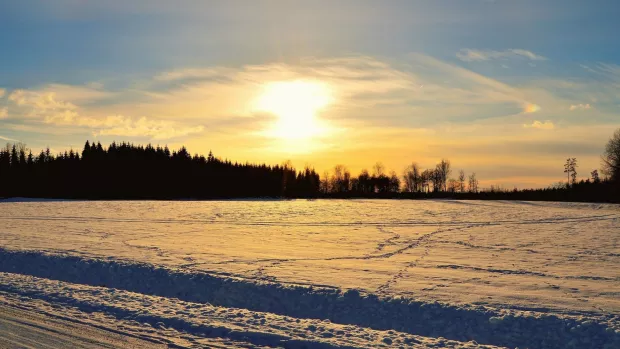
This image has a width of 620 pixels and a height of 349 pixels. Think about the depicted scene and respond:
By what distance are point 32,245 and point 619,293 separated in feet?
70.7

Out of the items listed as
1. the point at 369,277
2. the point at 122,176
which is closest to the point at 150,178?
the point at 122,176

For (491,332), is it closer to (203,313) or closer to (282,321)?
(282,321)

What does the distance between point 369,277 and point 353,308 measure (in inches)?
129

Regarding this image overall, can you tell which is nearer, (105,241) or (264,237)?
(105,241)

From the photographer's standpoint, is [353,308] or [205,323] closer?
[205,323]

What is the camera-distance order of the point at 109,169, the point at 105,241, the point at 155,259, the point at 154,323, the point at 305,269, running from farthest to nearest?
the point at 109,169, the point at 105,241, the point at 155,259, the point at 305,269, the point at 154,323

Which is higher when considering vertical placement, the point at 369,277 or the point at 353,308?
the point at 369,277

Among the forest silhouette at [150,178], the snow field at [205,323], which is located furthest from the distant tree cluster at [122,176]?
the snow field at [205,323]

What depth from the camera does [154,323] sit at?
9.66 meters

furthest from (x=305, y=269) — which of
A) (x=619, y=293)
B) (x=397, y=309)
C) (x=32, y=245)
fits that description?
(x=32, y=245)

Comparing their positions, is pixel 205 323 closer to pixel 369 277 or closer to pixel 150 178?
pixel 369 277

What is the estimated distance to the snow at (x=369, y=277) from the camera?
10.1 meters

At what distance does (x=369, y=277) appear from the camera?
14703 millimetres

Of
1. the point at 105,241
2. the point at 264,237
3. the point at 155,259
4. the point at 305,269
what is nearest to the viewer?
the point at 305,269
